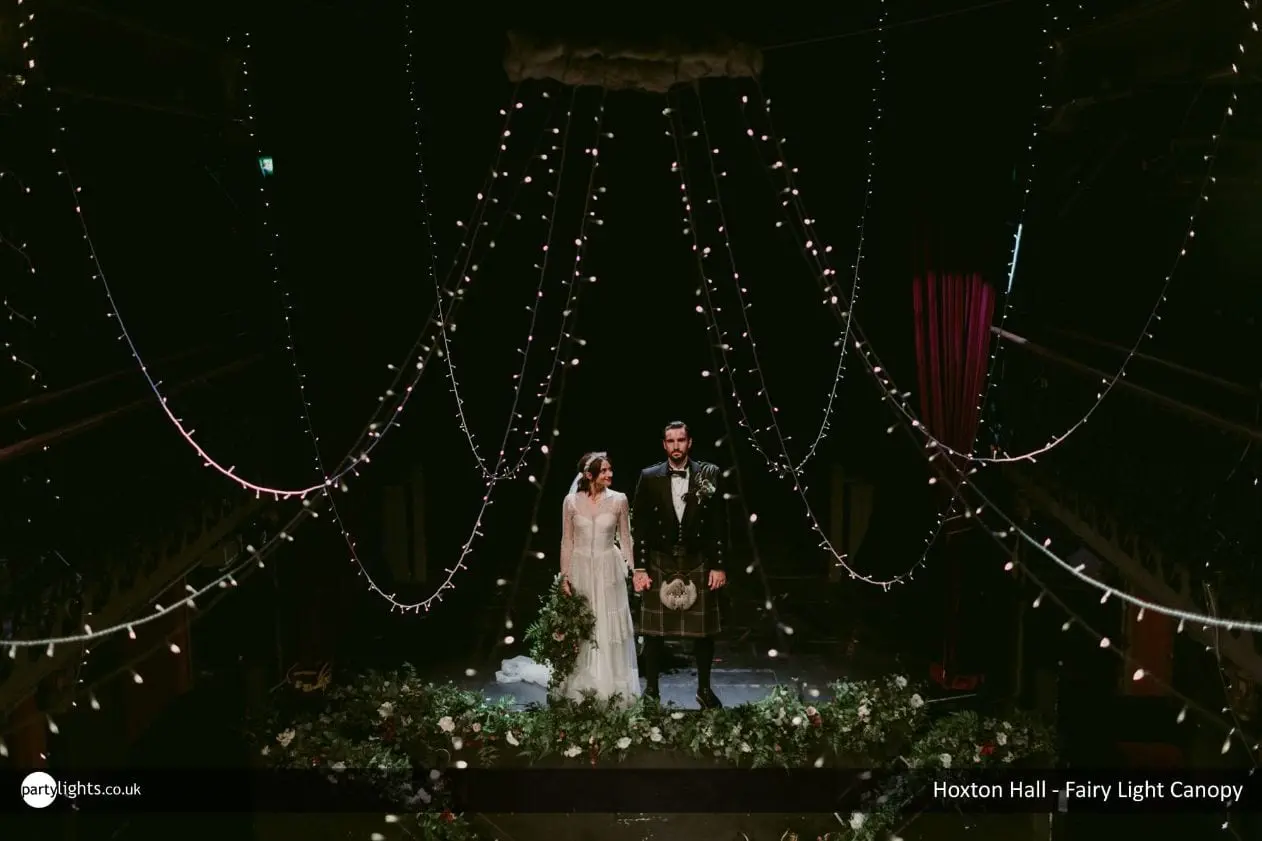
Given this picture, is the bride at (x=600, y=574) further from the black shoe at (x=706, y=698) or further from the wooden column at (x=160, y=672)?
the wooden column at (x=160, y=672)

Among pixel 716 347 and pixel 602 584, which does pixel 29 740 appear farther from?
pixel 716 347

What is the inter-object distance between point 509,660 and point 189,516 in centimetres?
186

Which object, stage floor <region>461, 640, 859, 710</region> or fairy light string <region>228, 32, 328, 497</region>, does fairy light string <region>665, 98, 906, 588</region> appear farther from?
fairy light string <region>228, 32, 328, 497</region>

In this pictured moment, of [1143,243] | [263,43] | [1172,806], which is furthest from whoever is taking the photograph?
[1143,243]

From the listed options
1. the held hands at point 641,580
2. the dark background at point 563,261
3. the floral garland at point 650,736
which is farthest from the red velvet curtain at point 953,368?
the held hands at point 641,580

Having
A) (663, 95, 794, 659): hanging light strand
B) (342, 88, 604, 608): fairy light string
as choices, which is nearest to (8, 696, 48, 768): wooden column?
(342, 88, 604, 608): fairy light string

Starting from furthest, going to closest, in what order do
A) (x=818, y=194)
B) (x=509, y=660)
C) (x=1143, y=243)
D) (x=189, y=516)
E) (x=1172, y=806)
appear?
1. (x=1143, y=243)
2. (x=818, y=194)
3. (x=509, y=660)
4. (x=189, y=516)
5. (x=1172, y=806)

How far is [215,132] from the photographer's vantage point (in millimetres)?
7652

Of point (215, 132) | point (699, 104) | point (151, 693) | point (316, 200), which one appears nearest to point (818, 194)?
point (699, 104)

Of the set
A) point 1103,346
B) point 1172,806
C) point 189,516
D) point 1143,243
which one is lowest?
point 1172,806

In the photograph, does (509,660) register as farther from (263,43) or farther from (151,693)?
(263,43)

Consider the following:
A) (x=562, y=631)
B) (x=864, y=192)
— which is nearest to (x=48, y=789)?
(x=562, y=631)

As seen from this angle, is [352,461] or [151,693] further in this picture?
[151,693]

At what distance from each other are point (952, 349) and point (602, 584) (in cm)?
211
